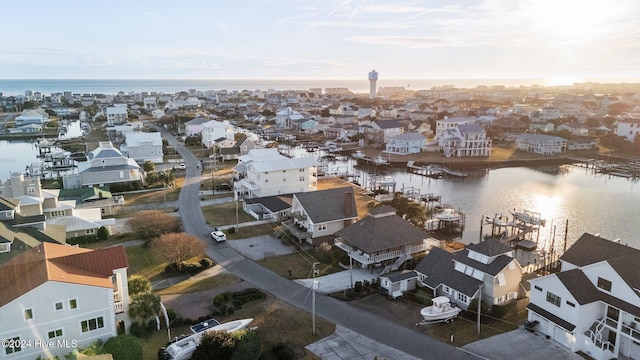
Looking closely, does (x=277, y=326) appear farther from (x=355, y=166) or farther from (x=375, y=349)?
(x=355, y=166)

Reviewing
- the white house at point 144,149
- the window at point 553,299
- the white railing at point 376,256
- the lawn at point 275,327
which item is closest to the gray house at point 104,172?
the white house at point 144,149

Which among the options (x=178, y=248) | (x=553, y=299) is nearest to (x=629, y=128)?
(x=553, y=299)

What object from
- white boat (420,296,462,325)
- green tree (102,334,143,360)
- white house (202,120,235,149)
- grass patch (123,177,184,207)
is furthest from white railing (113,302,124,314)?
white house (202,120,235,149)

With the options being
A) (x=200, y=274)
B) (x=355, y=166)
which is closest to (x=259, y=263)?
(x=200, y=274)

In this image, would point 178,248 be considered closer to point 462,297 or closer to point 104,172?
point 462,297

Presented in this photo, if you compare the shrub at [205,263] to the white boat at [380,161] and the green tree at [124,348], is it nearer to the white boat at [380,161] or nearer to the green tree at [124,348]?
the green tree at [124,348]

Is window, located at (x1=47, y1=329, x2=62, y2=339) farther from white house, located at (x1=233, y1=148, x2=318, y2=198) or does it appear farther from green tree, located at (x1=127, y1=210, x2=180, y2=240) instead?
white house, located at (x1=233, y1=148, x2=318, y2=198)
